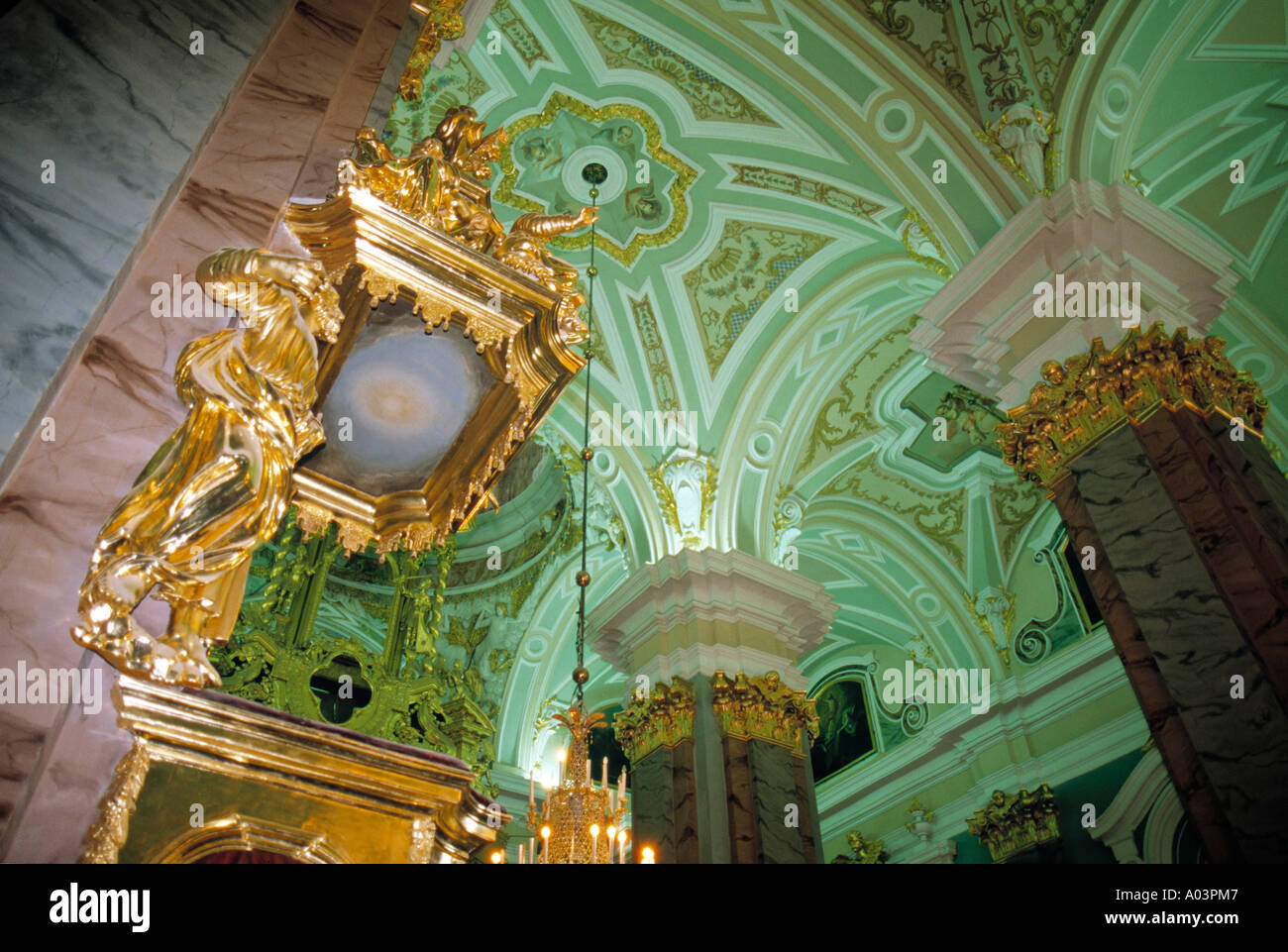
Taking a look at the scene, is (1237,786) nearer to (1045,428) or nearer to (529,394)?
(1045,428)

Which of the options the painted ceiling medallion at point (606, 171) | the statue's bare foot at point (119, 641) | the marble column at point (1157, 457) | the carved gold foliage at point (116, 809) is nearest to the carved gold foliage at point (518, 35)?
the painted ceiling medallion at point (606, 171)

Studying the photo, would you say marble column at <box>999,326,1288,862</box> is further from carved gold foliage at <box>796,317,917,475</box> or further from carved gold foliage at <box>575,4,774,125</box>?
carved gold foliage at <box>796,317,917,475</box>

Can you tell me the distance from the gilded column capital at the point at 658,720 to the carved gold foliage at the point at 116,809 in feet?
13.4

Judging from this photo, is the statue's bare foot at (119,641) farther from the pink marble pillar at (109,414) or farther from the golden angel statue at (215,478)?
the pink marble pillar at (109,414)

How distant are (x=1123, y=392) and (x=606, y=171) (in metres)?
4.82

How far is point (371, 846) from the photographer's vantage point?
342 cm

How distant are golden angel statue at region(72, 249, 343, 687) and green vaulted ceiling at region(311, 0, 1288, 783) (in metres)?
4.92

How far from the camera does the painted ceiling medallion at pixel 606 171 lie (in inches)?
296

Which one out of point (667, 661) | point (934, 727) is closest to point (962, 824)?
point (934, 727)

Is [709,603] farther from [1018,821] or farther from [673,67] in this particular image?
[1018,821]

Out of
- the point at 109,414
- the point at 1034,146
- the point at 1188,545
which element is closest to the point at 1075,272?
the point at 1034,146

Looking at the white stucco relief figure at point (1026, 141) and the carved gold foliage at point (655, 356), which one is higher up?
the carved gold foliage at point (655, 356)

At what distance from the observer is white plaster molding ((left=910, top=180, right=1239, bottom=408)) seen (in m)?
5.12
